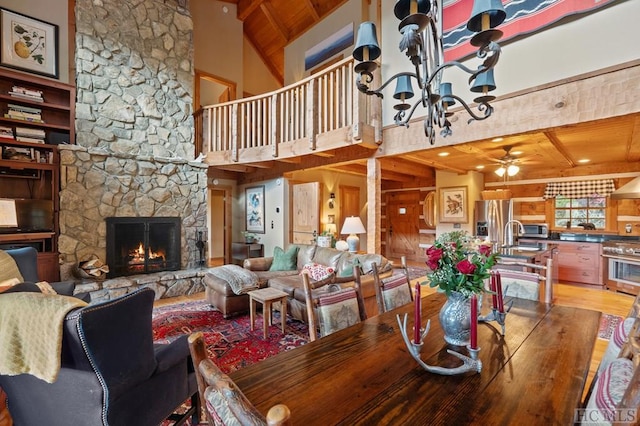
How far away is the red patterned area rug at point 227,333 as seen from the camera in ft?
9.06

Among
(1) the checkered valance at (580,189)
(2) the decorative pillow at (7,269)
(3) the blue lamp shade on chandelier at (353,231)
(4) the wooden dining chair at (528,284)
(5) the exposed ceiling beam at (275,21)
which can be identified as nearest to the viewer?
(4) the wooden dining chair at (528,284)

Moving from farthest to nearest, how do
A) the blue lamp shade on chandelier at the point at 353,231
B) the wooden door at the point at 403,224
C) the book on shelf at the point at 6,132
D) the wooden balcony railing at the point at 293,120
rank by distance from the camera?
the wooden door at the point at 403,224
the blue lamp shade on chandelier at the point at 353,231
the wooden balcony railing at the point at 293,120
the book on shelf at the point at 6,132

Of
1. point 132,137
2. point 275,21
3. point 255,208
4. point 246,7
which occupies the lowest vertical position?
point 255,208

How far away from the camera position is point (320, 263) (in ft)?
14.6

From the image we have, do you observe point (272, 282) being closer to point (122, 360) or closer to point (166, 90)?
point (122, 360)

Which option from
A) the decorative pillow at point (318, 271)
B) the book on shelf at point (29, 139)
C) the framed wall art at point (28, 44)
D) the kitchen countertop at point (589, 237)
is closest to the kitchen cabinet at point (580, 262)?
the kitchen countertop at point (589, 237)

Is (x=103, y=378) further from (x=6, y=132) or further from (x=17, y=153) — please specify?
(x=6, y=132)

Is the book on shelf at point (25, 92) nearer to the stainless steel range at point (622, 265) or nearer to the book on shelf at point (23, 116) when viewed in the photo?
the book on shelf at point (23, 116)

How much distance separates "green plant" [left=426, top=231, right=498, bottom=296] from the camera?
4.31ft

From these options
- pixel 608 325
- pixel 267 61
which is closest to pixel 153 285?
pixel 608 325

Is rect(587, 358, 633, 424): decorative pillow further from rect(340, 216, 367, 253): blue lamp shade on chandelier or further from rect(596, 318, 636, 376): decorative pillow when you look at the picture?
rect(340, 216, 367, 253): blue lamp shade on chandelier

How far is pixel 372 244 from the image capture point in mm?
4734

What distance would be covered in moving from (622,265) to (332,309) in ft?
18.3

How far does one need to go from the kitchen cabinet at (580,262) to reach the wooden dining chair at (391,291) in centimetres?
508
